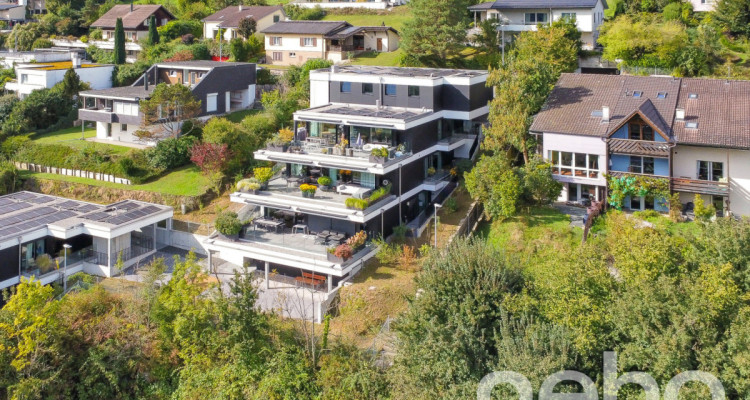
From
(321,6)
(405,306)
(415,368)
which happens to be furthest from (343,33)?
(415,368)

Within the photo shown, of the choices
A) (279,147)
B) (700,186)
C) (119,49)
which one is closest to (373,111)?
(279,147)

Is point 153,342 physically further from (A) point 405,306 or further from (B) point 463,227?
(B) point 463,227

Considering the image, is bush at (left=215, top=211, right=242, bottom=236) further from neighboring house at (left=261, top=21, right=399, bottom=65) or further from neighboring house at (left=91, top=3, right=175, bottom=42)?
neighboring house at (left=91, top=3, right=175, bottom=42)

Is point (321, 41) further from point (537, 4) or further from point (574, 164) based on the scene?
point (574, 164)

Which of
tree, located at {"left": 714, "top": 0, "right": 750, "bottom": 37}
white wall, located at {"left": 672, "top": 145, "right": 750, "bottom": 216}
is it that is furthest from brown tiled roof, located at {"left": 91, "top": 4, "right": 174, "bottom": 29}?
white wall, located at {"left": 672, "top": 145, "right": 750, "bottom": 216}

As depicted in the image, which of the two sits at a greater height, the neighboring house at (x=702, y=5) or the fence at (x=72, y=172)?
the neighboring house at (x=702, y=5)

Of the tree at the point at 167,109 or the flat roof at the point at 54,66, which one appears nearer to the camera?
the tree at the point at 167,109

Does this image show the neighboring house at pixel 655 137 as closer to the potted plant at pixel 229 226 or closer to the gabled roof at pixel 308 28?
the potted plant at pixel 229 226

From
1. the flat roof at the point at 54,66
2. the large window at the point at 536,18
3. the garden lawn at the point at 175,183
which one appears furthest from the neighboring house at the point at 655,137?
the flat roof at the point at 54,66
